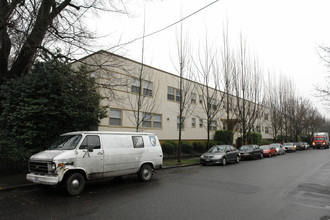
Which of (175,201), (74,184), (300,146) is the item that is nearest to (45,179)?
(74,184)

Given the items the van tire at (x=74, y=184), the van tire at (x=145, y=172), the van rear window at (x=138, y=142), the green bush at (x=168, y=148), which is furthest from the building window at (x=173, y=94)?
the van tire at (x=74, y=184)

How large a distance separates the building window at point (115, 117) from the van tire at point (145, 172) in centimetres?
841

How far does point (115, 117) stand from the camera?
17.0 meters

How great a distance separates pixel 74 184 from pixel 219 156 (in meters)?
10.8

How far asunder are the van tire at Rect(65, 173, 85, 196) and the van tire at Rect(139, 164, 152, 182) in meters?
2.57

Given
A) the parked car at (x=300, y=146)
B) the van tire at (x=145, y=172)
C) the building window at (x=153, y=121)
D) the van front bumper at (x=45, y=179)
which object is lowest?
the parked car at (x=300, y=146)

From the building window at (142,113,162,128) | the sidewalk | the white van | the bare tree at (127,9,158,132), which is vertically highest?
the bare tree at (127,9,158,132)

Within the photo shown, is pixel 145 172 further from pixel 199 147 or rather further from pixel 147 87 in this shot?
pixel 199 147

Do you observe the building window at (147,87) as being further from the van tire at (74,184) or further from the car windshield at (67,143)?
the van tire at (74,184)

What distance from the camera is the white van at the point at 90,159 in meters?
6.52

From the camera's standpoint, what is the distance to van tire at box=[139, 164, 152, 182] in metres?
8.82

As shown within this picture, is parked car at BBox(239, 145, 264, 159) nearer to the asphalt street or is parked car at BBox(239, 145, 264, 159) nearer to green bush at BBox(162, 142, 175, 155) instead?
green bush at BBox(162, 142, 175, 155)

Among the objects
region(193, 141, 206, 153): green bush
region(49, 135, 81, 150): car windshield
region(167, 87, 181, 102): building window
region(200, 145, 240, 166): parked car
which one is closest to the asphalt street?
region(49, 135, 81, 150): car windshield

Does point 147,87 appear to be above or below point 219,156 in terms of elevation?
above
